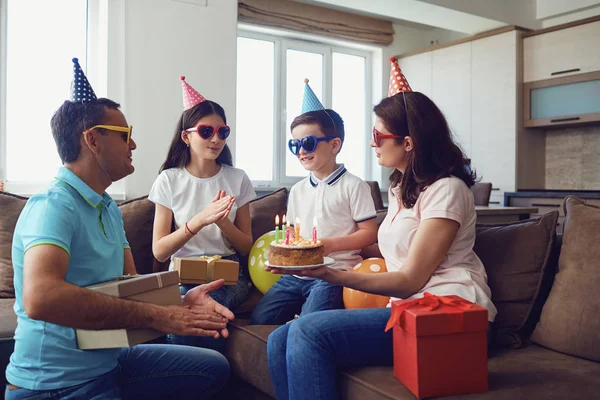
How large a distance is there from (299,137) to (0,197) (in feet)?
4.74

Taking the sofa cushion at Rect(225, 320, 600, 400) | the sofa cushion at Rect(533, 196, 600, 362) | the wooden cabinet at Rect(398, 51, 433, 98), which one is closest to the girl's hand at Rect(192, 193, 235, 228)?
the sofa cushion at Rect(225, 320, 600, 400)

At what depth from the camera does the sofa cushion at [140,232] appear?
2.74 metres

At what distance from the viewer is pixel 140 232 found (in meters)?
2.76

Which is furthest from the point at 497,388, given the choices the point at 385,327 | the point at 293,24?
the point at 293,24

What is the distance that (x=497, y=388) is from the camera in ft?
4.84

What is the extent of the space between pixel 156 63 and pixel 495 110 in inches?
145

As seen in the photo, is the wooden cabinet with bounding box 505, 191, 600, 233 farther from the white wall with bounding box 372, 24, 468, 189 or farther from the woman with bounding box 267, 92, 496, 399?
the woman with bounding box 267, 92, 496, 399

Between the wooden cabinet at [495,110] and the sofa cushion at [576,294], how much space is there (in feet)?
13.3

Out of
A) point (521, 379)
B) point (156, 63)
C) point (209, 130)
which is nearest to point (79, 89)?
point (209, 130)

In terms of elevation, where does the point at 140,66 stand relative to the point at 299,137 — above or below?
above

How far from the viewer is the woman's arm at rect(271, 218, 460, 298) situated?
1680mm

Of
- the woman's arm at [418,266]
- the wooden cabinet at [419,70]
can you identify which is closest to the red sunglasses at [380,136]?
the woman's arm at [418,266]

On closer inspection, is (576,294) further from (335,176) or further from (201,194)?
(201,194)

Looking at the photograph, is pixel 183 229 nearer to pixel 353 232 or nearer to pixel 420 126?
pixel 353 232
